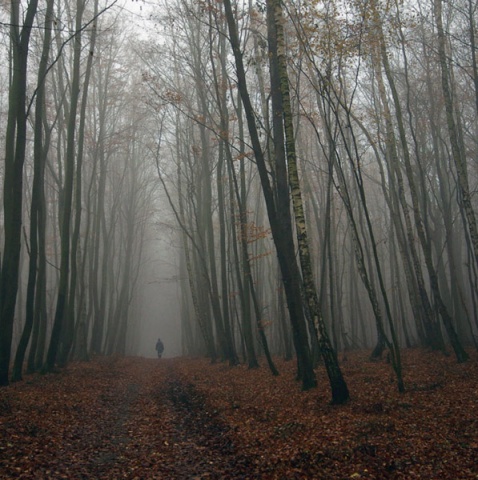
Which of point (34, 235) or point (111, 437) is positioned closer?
point (111, 437)

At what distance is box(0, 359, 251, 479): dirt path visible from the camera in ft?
16.7

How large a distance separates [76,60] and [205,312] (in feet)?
45.5

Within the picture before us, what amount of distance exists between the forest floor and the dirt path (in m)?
0.02

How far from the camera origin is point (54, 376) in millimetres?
11805

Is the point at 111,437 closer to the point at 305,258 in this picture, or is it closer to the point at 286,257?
the point at 305,258

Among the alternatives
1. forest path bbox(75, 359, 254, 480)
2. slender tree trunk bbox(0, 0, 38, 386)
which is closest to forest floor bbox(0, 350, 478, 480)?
forest path bbox(75, 359, 254, 480)

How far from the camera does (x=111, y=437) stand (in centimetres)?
675

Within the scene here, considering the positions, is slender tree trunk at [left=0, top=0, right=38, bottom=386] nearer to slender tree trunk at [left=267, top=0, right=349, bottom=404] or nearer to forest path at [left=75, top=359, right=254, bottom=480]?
forest path at [left=75, top=359, right=254, bottom=480]

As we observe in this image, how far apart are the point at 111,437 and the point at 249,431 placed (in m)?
2.35

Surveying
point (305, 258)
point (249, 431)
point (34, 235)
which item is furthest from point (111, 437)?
point (34, 235)

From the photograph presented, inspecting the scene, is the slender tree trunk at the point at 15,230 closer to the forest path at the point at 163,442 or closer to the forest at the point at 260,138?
the forest at the point at 260,138

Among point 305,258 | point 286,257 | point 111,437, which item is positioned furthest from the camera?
point 286,257

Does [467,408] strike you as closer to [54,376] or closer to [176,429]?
[176,429]

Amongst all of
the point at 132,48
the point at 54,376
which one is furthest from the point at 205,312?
the point at 132,48
